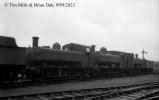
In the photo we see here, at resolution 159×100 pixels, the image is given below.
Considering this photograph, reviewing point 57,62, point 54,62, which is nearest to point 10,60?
point 54,62

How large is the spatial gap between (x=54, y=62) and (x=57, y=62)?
1.13 feet

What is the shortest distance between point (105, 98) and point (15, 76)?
6459 millimetres

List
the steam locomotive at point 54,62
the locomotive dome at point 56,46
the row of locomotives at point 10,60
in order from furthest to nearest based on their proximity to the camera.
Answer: the locomotive dome at point 56,46 → the steam locomotive at point 54,62 → the row of locomotives at point 10,60

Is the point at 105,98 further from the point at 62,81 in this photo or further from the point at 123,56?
the point at 123,56

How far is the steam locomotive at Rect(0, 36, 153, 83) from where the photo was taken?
12266mm

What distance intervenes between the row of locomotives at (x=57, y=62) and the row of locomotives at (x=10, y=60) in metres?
2.13

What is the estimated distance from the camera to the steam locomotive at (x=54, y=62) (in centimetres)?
1227

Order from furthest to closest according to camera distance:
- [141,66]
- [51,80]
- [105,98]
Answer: [141,66]
[51,80]
[105,98]

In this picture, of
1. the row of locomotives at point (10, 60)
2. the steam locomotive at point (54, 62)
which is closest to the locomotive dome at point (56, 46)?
the steam locomotive at point (54, 62)

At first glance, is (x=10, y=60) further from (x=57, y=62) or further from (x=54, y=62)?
(x=57, y=62)

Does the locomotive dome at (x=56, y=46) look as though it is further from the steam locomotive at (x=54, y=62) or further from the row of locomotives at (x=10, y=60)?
the row of locomotives at (x=10, y=60)

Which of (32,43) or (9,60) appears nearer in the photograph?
(9,60)

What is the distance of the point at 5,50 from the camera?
11.9 metres

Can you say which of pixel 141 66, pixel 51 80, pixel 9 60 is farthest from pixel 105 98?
pixel 141 66
